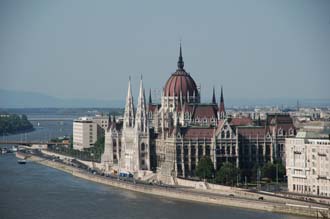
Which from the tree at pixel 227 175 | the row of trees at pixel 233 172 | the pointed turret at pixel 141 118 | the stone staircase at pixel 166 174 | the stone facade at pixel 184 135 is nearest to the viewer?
the tree at pixel 227 175

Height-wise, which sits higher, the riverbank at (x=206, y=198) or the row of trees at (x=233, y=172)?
the row of trees at (x=233, y=172)

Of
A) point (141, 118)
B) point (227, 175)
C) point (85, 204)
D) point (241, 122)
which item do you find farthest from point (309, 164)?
point (241, 122)

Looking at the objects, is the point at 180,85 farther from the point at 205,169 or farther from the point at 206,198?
the point at 206,198

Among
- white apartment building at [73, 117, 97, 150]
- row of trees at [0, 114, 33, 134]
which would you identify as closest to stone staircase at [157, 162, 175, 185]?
white apartment building at [73, 117, 97, 150]

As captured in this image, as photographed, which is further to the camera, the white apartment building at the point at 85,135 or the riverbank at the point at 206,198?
the white apartment building at the point at 85,135

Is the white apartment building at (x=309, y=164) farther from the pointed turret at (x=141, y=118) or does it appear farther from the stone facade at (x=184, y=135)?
the pointed turret at (x=141, y=118)

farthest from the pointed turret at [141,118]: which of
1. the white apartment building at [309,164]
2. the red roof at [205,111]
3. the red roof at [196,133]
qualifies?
the white apartment building at [309,164]

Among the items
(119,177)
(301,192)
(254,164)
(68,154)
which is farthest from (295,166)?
(68,154)
